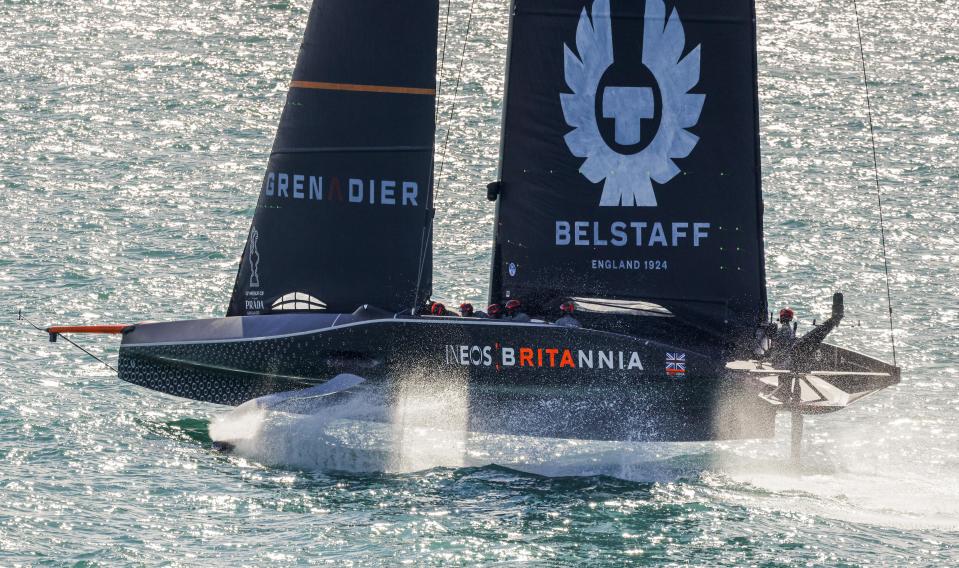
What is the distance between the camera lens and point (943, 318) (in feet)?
95.6

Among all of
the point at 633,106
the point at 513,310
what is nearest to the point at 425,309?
the point at 513,310

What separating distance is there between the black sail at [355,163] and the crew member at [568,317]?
6.53ft

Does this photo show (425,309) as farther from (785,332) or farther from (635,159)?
(785,332)

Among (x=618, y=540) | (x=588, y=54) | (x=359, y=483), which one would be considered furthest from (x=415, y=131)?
(x=618, y=540)

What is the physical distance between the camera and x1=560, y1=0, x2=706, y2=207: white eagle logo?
21.0 m

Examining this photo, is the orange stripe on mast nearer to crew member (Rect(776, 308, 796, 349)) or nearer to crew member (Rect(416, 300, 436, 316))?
crew member (Rect(416, 300, 436, 316))

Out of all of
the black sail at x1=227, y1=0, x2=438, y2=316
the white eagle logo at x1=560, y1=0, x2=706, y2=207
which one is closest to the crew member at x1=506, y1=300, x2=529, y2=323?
the black sail at x1=227, y1=0, x2=438, y2=316

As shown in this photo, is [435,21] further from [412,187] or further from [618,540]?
[618,540]

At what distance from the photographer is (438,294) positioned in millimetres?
29188

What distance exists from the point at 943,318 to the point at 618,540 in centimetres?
1257

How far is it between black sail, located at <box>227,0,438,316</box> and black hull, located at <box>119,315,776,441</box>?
929 mm

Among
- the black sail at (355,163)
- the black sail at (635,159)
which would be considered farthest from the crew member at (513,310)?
the black sail at (355,163)

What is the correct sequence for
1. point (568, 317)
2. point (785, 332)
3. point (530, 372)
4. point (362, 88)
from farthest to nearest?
point (362, 88) → point (785, 332) → point (568, 317) → point (530, 372)

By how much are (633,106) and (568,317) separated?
283 centimetres
